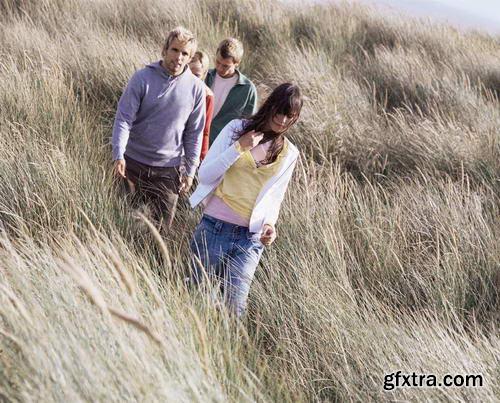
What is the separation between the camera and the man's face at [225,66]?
4254mm

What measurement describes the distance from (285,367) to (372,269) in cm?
113

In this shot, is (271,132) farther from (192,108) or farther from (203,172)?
(192,108)

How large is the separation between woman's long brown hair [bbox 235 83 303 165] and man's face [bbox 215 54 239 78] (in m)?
1.35

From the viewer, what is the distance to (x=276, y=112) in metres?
2.87

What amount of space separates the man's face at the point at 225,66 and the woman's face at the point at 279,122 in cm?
148

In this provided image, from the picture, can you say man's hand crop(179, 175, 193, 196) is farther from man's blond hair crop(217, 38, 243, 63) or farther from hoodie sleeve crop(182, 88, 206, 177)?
man's blond hair crop(217, 38, 243, 63)

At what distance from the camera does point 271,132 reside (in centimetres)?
297

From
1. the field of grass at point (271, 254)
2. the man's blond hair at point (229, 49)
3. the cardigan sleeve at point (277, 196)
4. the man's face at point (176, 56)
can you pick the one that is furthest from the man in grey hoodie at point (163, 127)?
the cardigan sleeve at point (277, 196)

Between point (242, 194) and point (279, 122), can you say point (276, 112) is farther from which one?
point (242, 194)

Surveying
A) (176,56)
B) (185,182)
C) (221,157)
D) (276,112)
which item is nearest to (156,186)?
(185,182)

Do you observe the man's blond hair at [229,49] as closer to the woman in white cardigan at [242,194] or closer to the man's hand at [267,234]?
the woman in white cardigan at [242,194]

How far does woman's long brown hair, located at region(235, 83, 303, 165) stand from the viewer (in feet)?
9.29

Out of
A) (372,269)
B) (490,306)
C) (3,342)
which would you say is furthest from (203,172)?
(490,306)

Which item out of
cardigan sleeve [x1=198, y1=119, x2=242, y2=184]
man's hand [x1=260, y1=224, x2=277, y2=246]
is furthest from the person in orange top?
man's hand [x1=260, y1=224, x2=277, y2=246]
